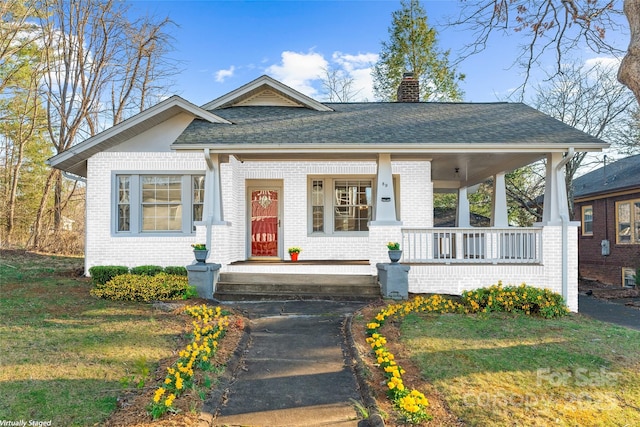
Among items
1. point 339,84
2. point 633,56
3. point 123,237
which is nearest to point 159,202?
point 123,237

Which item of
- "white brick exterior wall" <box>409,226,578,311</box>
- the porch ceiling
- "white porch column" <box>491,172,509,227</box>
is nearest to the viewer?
"white brick exterior wall" <box>409,226,578,311</box>

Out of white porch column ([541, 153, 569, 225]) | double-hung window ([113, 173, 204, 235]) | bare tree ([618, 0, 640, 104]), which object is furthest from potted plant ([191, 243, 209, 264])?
bare tree ([618, 0, 640, 104])

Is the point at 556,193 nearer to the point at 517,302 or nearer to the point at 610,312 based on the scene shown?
the point at 517,302

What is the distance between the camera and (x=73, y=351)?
509 cm

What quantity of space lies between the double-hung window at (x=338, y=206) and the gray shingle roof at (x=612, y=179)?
10.9 m

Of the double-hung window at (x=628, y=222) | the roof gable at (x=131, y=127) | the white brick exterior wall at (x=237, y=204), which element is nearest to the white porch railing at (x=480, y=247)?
the white brick exterior wall at (x=237, y=204)

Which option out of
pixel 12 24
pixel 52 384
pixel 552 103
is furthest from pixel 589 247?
pixel 12 24

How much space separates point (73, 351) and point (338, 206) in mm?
8199

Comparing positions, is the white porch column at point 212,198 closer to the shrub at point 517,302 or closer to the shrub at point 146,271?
the shrub at point 146,271

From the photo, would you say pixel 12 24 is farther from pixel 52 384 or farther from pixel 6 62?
pixel 52 384

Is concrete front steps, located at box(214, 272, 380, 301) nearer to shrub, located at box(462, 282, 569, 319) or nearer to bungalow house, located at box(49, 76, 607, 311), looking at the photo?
bungalow house, located at box(49, 76, 607, 311)

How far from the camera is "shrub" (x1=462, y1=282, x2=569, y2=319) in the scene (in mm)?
7664

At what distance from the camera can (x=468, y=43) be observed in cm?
819

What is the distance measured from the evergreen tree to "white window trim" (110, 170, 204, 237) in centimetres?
1782
